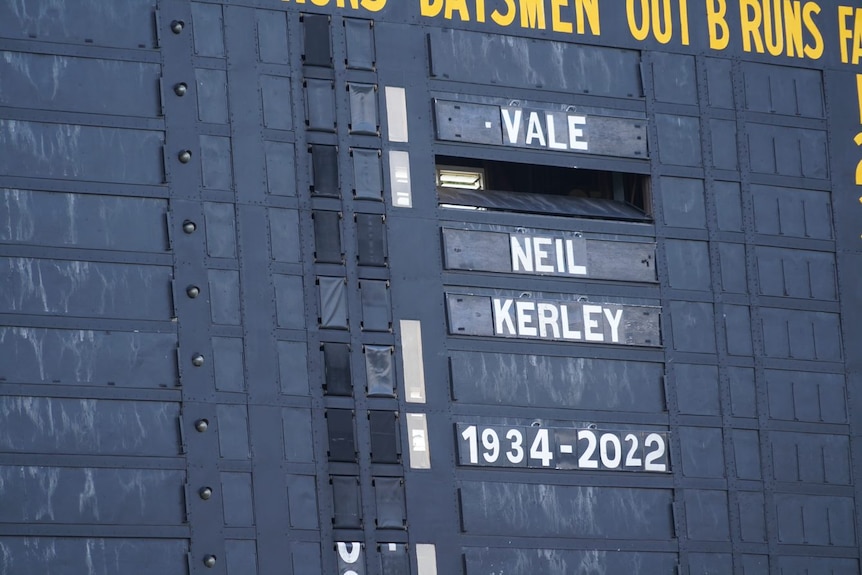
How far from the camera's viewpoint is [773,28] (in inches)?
779

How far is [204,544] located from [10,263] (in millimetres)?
2538

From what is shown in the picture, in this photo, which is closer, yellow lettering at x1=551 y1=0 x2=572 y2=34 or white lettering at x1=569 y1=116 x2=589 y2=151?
white lettering at x1=569 y1=116 x2=589 y2=151

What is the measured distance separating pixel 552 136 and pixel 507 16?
3.60 ft

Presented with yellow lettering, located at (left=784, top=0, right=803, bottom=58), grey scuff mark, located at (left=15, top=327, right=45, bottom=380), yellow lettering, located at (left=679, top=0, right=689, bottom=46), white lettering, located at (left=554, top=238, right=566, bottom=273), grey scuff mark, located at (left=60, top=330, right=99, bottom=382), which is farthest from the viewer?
yellow lettering, located at (left=784, top=0, right=803, bottom=58)

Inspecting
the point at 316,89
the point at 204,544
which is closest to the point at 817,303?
the point at 316,89

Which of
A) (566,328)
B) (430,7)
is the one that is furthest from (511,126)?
(566,328)

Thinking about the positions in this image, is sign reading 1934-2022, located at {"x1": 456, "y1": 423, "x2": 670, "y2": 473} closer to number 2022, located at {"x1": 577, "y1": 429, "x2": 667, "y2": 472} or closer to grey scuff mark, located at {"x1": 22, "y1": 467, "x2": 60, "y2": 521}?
number 2022, located at {"x1": 577, "y1": 429, "x2": 667, "y2": 472}

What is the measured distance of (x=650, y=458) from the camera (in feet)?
60.2

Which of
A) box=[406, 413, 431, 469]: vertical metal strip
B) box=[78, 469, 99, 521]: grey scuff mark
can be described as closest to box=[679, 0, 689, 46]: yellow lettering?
box=[406, 413, 431, 469]: vertical metal strip

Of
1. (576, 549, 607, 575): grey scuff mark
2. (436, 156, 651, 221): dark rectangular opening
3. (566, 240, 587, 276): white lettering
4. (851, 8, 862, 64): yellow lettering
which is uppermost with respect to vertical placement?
(851, 8, 862, 64): yellow lettering

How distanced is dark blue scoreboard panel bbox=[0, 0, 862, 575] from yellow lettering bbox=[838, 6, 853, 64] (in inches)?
1.1

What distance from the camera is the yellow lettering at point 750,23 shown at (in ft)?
64.5

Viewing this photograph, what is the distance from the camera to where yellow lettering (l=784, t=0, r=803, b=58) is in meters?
19.8

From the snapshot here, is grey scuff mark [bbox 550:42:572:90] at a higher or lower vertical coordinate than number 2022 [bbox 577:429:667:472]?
higher
